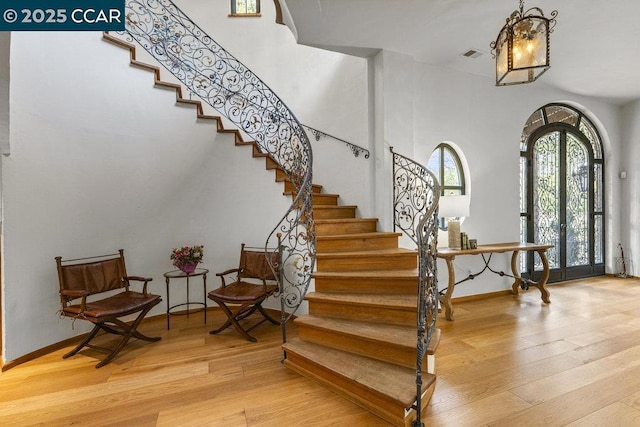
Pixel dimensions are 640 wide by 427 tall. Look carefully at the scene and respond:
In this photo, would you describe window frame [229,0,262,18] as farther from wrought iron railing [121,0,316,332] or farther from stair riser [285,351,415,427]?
stair riser [285,351,415,427]

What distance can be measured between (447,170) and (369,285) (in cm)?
277

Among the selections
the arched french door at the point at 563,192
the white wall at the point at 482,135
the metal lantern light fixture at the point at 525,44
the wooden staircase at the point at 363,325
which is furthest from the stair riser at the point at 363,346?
the arched french door at the point at 563,192

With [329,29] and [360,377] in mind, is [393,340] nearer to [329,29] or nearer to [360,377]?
[360,377]

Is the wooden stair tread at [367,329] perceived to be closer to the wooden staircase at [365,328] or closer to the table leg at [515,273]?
the wooden staircase at [365,328]

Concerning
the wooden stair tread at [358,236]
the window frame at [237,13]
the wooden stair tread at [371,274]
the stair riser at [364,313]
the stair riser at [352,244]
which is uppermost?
the window frame at [237,13]

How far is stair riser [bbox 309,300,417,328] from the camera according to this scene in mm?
2572

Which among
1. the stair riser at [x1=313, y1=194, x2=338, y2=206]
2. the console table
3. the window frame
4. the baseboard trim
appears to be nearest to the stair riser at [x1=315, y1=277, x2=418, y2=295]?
the console table

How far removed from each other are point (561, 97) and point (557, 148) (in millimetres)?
906

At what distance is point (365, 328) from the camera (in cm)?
255

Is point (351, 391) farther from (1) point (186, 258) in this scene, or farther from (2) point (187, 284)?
(2) point (187, 284)

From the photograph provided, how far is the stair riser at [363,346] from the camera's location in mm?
2252

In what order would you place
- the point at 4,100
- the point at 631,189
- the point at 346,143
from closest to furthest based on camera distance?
the point at 4,100, the point at 346,143, the point at 631,189

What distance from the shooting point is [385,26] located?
3373 millimetres

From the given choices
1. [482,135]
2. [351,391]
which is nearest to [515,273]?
[482,135]
